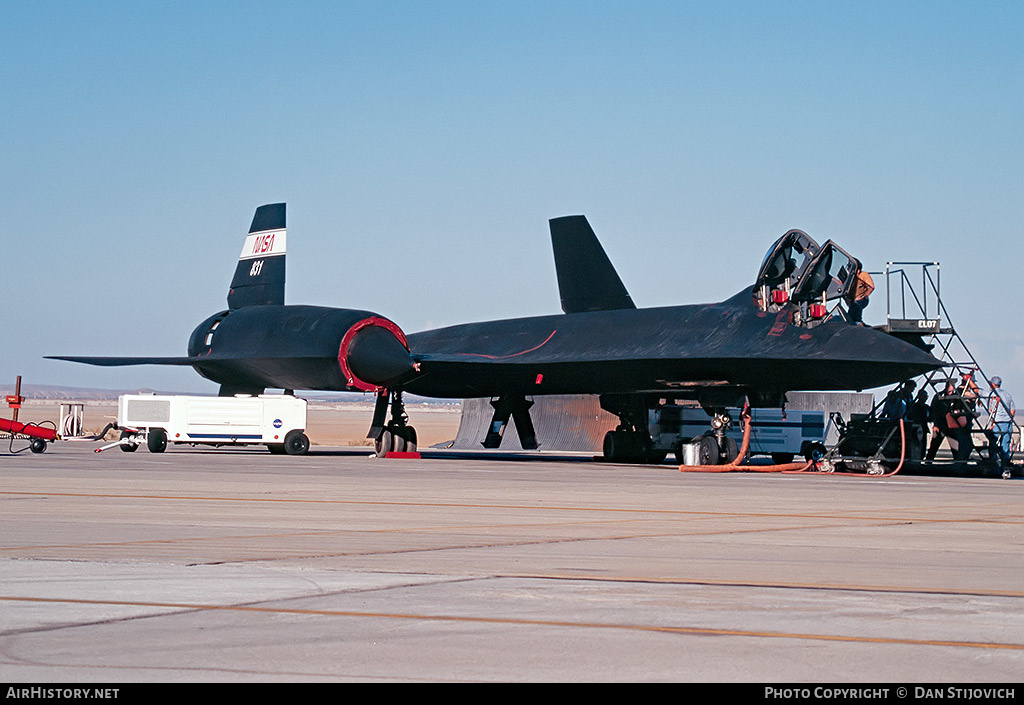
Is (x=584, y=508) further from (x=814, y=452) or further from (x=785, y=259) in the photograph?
(x=814, y=452)

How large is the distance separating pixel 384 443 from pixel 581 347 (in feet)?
17.5

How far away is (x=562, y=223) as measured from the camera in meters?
29.7

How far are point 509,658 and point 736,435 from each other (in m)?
27.0

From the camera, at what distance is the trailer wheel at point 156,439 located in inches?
1115

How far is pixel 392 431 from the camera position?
27281mm

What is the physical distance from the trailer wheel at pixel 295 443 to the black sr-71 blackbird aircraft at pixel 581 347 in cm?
116

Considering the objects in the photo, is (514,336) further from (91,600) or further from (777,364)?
(91,600)

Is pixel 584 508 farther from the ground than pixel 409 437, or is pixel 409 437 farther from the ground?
pixel 584 508

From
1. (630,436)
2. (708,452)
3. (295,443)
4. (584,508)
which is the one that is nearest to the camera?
(584,508)

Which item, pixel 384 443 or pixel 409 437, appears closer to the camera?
pixel 384 443

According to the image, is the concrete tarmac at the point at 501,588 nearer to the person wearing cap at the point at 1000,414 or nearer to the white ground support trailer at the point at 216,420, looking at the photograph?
the person wearing cap at the point at 1000,414

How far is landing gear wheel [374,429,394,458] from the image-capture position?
2719 centimetres

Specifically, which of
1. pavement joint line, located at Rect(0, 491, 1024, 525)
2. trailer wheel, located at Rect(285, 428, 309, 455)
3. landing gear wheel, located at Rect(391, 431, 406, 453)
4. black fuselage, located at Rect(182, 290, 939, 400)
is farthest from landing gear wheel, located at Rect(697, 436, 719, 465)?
trailer wheel, located at Rect(285, 428, 309, 455)

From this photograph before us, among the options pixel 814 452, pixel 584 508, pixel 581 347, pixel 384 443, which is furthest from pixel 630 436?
pixel 584 508
